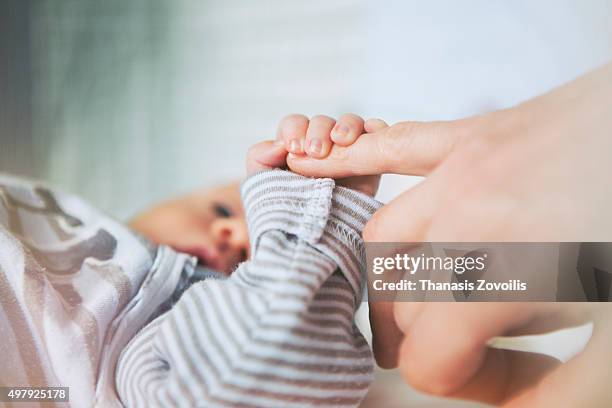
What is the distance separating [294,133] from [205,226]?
1.01 ft

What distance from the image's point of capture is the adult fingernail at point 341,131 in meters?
0.37

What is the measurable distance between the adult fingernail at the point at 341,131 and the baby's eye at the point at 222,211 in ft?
1.17

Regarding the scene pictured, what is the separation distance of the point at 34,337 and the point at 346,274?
188 millimetres

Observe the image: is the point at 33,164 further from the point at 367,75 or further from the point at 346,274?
the point at 346,274

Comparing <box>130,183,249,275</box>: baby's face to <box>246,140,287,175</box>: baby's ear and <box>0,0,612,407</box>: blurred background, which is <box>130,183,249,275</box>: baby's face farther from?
<box>246,140,287,175</box>: baby's ear

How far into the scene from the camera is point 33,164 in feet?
2.35

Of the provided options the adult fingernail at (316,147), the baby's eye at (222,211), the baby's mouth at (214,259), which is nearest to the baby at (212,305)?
the adult fingernail at (316,147)

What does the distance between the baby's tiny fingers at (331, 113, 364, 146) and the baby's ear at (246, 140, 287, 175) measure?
39mm

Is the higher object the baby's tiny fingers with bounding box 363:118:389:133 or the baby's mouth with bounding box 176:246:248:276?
the baby's tiny fingers with bounding box 363:118:389:133

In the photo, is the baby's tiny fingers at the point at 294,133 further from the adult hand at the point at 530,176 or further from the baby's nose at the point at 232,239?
the baby's nose at the point at 232,239

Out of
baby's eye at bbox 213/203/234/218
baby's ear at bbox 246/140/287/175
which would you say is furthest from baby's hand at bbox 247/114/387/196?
baby's eye at bbox 213/203/234/218

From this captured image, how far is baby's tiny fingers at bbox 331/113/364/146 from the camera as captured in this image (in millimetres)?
373

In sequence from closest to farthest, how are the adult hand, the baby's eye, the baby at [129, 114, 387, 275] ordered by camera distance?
the adult hand
the baby at [129, 114, 387, 275]
the baby's eye

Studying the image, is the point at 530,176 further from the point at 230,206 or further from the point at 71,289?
the point at 230,206
